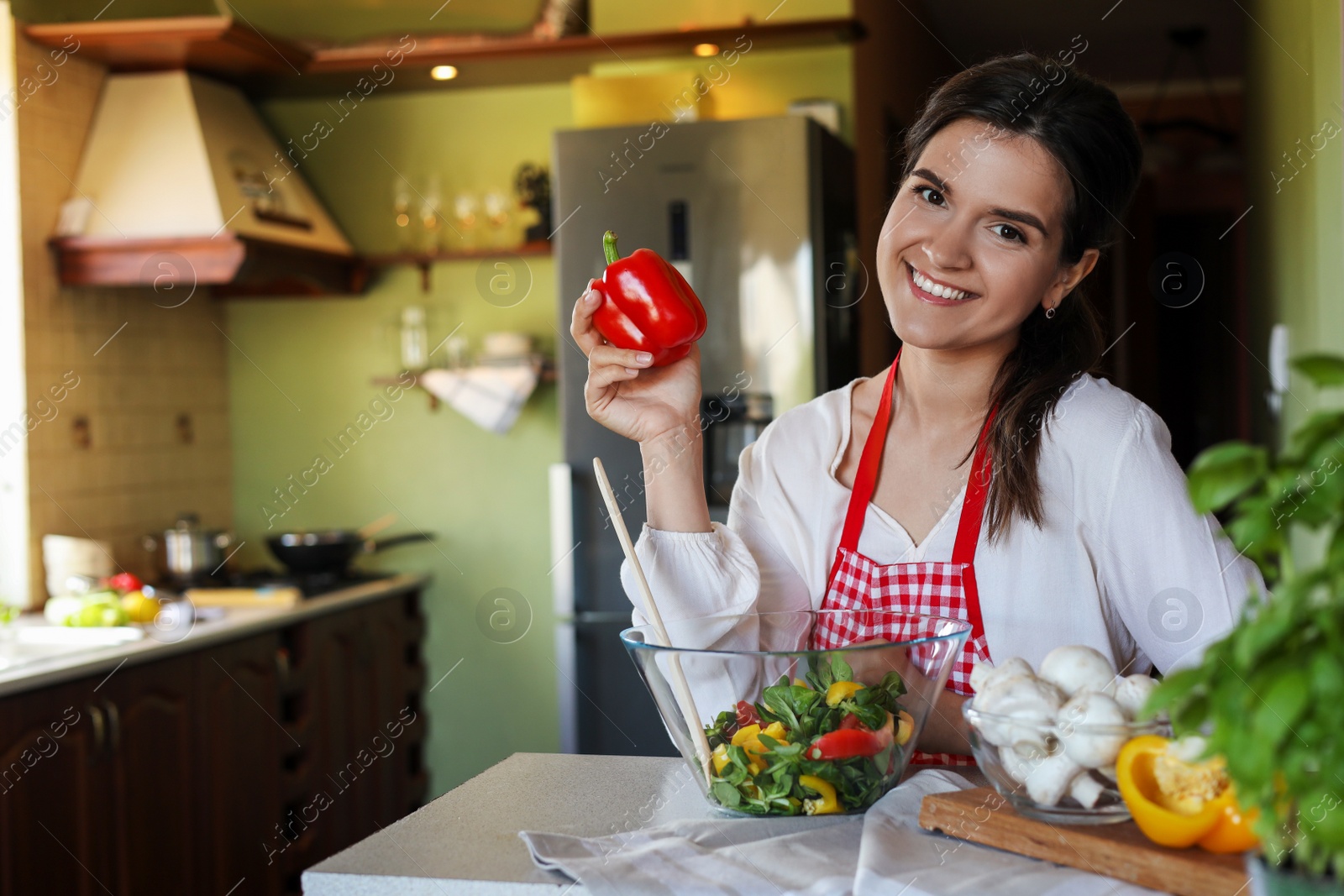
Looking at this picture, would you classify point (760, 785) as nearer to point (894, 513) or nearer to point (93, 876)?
point (894, 513)

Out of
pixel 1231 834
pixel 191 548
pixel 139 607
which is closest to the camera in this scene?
pixel 1231 834

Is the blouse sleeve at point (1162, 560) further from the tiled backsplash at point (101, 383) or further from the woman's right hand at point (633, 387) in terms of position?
the tiled backsplash at point (101, 383)

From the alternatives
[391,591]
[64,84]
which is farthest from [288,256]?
[391,591]

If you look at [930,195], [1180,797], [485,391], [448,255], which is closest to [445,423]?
[485,391]

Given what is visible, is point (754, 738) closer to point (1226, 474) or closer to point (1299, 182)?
point (1226, 474)

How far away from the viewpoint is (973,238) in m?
1.29

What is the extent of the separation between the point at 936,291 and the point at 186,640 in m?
1.93

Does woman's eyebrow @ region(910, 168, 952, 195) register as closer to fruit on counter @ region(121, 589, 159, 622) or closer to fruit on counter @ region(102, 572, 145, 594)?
fruit on counter @ region(121, 589, 159, 622)

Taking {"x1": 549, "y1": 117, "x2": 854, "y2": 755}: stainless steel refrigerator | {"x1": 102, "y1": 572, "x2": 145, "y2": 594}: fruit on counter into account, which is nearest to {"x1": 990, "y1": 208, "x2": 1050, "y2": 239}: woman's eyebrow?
{"x1": 549, "y1": 117, "x2": 854, "y2": 755}: stainless steel refrigerator

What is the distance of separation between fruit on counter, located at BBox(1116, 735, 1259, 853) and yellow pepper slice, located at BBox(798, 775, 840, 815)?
24 cm

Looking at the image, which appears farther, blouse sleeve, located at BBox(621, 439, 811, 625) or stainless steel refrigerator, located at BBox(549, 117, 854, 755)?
stainless steel refrigerator, located at BBox(549, 117, 854, 755)

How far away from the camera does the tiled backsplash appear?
3.03m

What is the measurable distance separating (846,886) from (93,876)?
208 cm

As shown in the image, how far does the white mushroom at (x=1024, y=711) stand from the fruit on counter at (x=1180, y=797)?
52 mm
